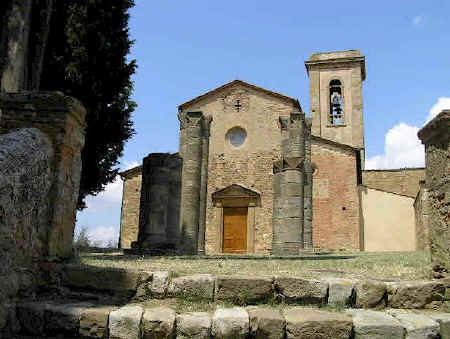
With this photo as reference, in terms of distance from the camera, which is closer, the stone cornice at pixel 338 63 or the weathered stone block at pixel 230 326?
the weathered stone block at pixel 230 326

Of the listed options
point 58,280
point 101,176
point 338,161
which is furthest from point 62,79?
point 338,161

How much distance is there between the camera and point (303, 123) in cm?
1257

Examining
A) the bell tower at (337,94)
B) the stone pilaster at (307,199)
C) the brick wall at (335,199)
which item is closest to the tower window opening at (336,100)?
the bell tower at (337,94)

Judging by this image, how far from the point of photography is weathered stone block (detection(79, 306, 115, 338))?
10.7 ft

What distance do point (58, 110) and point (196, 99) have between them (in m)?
19.2

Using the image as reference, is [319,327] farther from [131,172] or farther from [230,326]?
[131,172]

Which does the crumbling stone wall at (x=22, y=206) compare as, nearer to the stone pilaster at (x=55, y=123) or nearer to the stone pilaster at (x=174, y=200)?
the stone pilaster at (x=55, y=123)

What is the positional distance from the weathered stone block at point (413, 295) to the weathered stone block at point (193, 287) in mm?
1614

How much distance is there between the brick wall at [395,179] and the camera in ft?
90.6

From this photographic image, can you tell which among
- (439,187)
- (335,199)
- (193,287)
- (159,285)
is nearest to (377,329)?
(193,287)

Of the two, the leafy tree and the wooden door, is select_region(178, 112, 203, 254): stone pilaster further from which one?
the wooden door

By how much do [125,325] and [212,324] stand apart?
2.15ft

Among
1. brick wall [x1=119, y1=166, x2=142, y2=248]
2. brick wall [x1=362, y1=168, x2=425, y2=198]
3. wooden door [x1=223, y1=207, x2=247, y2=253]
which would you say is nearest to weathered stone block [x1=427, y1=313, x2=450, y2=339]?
wooden door [x1=223, y1=207, x2=247, y2=253]

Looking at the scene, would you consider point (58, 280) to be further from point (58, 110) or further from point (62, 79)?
point (62, 79)
